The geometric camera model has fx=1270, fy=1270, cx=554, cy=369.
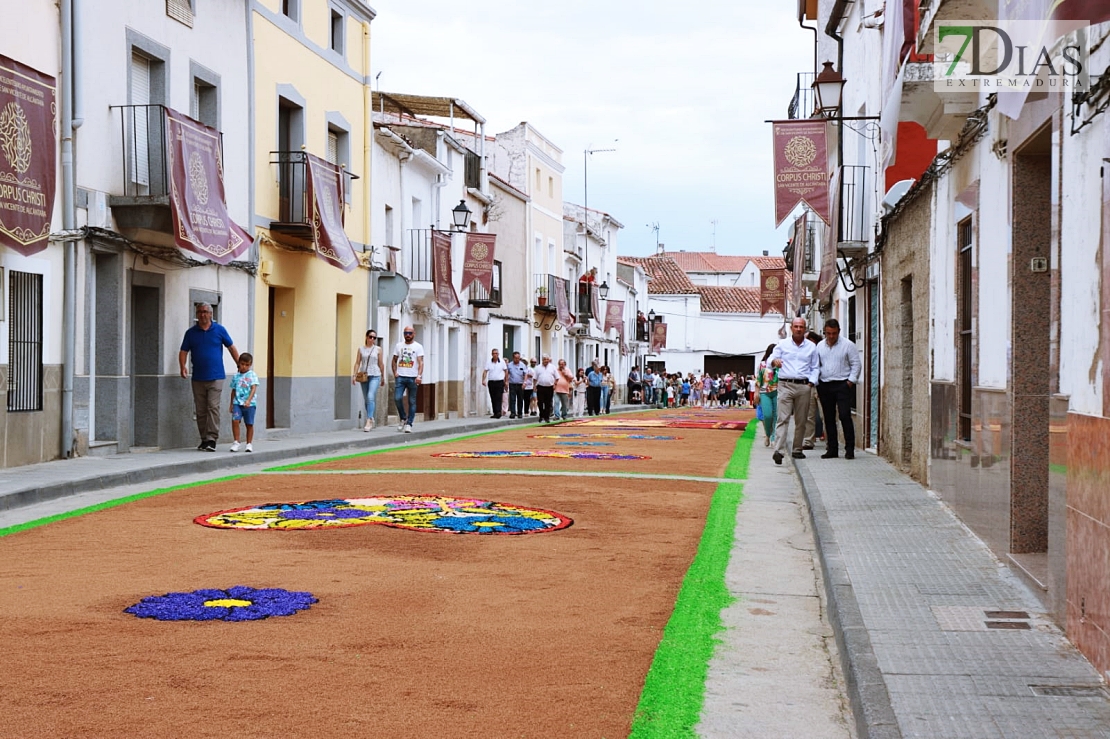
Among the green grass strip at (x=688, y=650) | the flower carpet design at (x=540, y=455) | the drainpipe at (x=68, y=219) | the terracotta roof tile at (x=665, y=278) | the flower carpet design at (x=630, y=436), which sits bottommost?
the green grass strip at (x=688, y=650)

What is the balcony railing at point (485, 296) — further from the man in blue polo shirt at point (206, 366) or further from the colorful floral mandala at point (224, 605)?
the colorful floral mandala at point (224, 605)

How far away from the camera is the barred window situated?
13.8 meters

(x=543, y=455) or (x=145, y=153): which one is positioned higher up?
(x=145, y=153)

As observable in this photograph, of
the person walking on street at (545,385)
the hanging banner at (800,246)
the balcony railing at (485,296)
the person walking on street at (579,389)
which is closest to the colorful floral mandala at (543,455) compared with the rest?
the person walking on street at (545,385)

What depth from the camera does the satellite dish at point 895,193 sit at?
1365 centimetres

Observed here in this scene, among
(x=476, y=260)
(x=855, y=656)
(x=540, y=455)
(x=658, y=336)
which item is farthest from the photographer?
(x=658, y=336)

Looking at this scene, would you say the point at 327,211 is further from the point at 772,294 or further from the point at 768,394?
the point at 772,294

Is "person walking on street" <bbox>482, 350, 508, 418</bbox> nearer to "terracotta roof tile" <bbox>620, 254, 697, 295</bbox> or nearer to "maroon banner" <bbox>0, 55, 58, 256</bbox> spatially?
"maroon banner" <bbox>0, 55, 58, 256</bbox>

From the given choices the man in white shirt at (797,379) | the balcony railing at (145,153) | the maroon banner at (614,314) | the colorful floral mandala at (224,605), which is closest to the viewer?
the colorful floral mandala at (224,605)

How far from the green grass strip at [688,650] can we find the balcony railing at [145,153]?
10.1m

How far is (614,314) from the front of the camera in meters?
61.6

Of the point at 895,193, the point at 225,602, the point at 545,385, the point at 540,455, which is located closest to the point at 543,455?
the point at 540,455

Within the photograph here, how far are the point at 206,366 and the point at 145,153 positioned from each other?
2.88 meters

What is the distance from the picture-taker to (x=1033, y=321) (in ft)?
23.2
